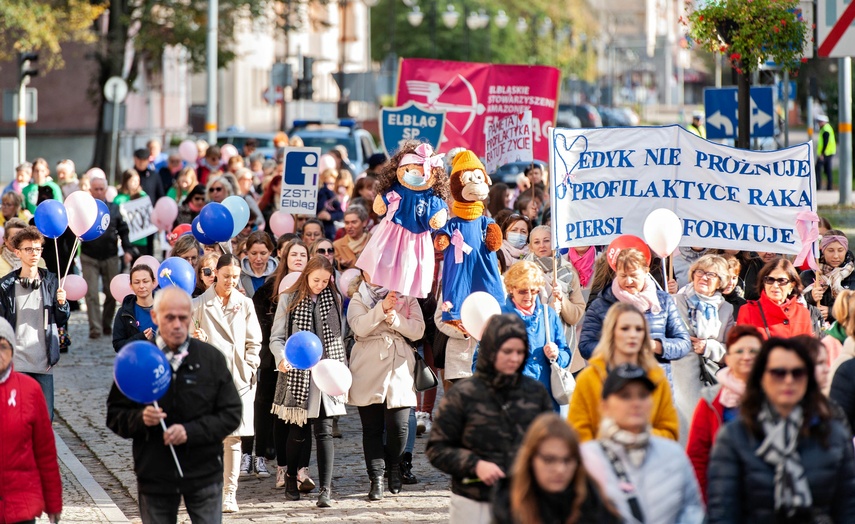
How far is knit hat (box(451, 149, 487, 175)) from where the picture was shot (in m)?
9.65

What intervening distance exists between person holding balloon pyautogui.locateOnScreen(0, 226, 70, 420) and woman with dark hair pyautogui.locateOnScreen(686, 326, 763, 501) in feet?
15.3

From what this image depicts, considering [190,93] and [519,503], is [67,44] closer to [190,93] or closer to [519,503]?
[190,93]

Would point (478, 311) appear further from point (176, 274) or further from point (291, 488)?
point (176, 274)

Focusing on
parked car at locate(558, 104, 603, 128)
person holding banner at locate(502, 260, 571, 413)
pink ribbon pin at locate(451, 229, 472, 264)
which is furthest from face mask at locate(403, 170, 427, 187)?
parked car at locate(558, 104, 603, 128)

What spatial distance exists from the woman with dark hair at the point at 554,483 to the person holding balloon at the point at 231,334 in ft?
13.5

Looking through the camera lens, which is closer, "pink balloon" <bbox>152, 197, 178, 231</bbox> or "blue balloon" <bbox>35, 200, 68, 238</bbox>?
"blue balloon" <bbox>35, 200, 68, 238</bbox>

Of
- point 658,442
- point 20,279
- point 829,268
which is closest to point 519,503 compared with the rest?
point 658,442

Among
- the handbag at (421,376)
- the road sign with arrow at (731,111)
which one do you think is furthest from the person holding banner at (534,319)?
the road sign with arrow at (731,111)

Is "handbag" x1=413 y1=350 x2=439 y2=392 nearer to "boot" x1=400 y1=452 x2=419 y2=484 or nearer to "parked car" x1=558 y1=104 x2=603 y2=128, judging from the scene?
"boot" x1=400 y1=452 x2=419 y2=484

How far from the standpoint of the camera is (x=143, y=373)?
6020 mm

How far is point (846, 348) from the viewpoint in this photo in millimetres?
6566

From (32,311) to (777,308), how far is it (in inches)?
182

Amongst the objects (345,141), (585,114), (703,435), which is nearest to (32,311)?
(703,435)

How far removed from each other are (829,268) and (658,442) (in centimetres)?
565
